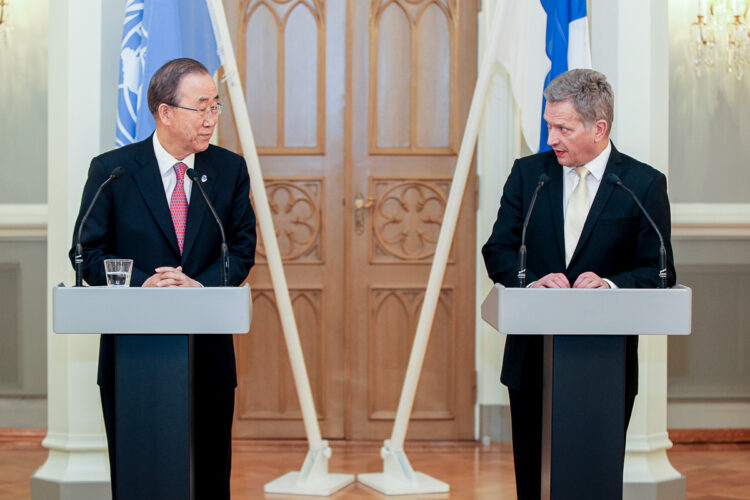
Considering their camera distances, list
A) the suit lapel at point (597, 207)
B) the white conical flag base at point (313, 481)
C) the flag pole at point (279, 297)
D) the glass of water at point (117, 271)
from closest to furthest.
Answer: the glass of water at point (117, 271) → the suit lapel at point (597, 207) → the flag pole at point (279, 297) → the white conical flag base at point (313, 481)

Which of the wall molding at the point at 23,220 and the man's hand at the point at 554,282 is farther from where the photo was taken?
the wall molding at the point at 23,220

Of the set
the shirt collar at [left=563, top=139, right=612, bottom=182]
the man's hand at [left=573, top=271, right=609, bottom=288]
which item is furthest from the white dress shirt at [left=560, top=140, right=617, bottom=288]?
the man's hand at [left=573, top=271, right=609, bottom=288]

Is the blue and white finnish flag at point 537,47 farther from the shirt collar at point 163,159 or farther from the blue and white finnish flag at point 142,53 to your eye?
the shirt collar at point 163,159

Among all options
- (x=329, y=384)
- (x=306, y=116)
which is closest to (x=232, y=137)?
(x=306, y=116)

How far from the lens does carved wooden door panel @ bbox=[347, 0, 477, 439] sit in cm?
497

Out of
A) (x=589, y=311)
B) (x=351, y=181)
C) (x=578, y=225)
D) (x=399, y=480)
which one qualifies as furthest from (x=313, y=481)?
(x=589, y=311)

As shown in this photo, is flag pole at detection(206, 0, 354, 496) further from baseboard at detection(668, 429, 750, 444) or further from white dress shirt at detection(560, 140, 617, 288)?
baseboard at detection(668, 429, 750, 444)

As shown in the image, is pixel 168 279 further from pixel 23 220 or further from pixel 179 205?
pixel 23 220

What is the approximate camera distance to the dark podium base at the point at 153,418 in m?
2.22

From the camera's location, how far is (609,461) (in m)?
2.29

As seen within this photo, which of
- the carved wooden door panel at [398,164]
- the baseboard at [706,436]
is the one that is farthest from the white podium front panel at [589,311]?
the baseboard at [706,436]

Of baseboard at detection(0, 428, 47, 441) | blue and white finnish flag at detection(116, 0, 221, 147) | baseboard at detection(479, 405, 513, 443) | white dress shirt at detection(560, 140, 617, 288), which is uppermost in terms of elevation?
blue and white finnish flag at detection(116, 0, 221, 147)

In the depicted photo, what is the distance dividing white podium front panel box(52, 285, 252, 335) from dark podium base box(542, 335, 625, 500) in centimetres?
87

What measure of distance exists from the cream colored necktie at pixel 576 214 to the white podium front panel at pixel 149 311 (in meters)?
1.12
